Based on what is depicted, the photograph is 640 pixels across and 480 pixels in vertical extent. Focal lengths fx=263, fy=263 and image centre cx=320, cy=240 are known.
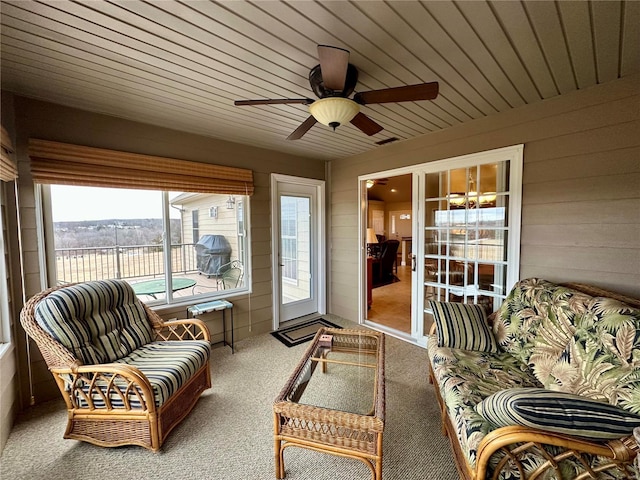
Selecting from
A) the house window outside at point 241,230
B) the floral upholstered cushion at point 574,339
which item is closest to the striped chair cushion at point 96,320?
the house window outside at point 241,230

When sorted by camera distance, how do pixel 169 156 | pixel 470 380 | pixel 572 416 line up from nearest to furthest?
pixel 572 416, pixel 470 380, pixel 169 156

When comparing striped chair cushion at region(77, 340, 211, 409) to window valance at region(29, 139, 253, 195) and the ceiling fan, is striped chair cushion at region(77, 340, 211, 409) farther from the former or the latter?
the ceiling fan

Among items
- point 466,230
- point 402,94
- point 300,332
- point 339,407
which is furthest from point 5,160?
point 466,230

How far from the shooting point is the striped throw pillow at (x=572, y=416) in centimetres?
102

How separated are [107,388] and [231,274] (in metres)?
1.92

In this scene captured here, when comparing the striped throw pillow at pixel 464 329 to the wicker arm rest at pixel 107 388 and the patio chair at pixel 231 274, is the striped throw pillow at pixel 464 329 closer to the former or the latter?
the wicker arm rest at pixel 107 388

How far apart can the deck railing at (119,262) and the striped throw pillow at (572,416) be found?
3.18 metres

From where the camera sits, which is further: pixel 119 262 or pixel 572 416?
pixel 119 262

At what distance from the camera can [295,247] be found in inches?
164

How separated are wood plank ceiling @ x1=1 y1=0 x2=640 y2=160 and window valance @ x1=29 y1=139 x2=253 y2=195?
0.40 meters

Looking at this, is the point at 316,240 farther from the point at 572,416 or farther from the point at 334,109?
Answer: the point at 572,416

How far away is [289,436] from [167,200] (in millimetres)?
2587

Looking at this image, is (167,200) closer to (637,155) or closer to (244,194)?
(244,194)

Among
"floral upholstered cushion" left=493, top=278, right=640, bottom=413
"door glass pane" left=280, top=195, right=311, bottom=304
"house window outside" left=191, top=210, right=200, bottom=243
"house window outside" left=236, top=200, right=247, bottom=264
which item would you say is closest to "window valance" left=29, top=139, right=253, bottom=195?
"house window outside" left=236, top=200, right=247, bottom=264
